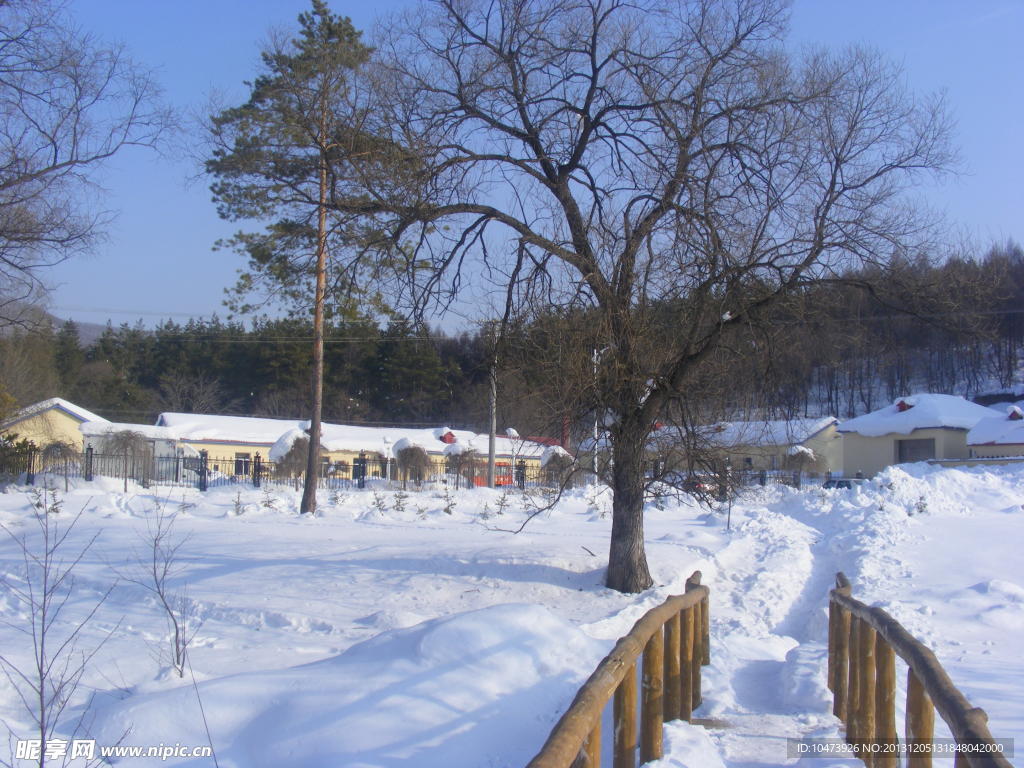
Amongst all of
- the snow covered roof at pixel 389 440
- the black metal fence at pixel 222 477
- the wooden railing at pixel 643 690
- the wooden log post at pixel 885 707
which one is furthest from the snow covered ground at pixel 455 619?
the snow covered roof at pixel 389 440

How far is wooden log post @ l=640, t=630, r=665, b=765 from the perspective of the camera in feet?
17.7

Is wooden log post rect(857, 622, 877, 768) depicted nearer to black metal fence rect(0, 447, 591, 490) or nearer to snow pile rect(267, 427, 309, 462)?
black metal fence rect(0, 447, 591, 490)

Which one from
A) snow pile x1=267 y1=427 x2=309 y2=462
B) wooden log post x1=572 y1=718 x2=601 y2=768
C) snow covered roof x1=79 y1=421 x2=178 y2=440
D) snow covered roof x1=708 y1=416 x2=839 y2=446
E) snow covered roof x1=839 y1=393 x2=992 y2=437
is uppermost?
snow covered roof x1=839 y1=393 x2=992 y2=437

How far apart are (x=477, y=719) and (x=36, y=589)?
8811 millimetres

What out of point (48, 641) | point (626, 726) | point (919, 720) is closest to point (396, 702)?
point (626, 726)

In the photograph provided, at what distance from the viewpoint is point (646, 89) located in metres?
11.3

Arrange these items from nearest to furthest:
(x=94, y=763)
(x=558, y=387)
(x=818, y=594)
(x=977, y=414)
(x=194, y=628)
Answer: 1. (x=94, y=763)
2. (x=194, y=628)
3. (x=558, y=387)
4. (x=818, y=594)
5. (x=977, y=414)

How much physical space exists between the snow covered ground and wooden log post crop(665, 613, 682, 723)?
382mm

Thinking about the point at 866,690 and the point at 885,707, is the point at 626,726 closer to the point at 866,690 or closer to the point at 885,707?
the point at 885,707

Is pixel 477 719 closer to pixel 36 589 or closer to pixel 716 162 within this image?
pixel 716 162

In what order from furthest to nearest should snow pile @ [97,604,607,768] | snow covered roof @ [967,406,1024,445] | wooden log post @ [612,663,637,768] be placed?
snow covered roof @ [967,406,1024,445]
snow pile @ [97,604,607,768]
wooden log post @ [612,663,637,768]

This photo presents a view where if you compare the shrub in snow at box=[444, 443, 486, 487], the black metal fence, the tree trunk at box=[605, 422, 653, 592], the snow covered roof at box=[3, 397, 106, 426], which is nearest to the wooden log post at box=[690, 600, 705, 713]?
the tree trunk at box=[605, 422, 653, 592]

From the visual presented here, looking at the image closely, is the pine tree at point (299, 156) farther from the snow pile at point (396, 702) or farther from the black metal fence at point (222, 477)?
the black metal fence at point (222, 477)

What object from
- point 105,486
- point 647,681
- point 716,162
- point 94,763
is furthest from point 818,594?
point 105,486
